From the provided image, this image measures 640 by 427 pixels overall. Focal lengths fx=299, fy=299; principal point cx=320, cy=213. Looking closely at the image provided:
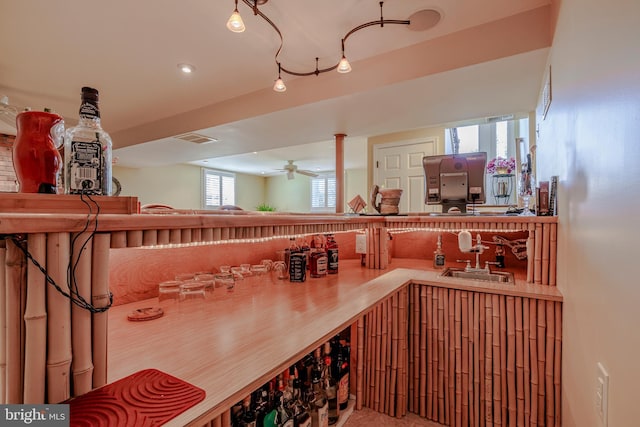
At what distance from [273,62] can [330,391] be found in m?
2.66

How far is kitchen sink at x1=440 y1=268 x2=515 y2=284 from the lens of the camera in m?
1.96

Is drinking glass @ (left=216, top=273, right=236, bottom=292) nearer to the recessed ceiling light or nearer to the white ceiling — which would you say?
the white ceiling

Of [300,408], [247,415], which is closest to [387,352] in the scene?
[300,408]

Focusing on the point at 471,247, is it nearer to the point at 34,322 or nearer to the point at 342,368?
the point at 342,368

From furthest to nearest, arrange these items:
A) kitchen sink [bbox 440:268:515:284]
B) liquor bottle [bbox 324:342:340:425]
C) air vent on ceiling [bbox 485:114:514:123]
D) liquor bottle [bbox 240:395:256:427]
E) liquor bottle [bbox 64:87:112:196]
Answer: air vent on ceiling [bbox 485:114:514:123]
kitchen sink [bbox 440:268:515:284]
liquor bottle [bbox 324:342:340:425]
liquor bottle [bbox 240:395:256:427]
liquor bottle [bbox 64:87:112:196]

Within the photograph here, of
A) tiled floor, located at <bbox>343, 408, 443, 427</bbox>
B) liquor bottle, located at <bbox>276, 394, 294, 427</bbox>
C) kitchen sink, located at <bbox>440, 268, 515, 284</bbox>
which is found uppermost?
kitchen sink, located at <bbox>440, 268, 515, 284</bbox>

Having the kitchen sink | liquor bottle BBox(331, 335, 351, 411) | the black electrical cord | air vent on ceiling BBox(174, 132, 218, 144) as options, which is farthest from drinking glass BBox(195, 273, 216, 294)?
air vent on ceiling BBox(174, 132, 218, 144)

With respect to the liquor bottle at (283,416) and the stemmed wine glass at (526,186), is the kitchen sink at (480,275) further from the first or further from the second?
the liquor bottle at (283,416)

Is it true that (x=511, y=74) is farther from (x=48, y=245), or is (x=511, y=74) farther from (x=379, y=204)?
(x=48, y=245)

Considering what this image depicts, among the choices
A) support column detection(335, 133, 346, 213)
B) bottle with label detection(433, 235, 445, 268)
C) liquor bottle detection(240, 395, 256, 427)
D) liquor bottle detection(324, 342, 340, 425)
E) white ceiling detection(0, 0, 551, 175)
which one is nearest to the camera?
liquor bottle detection(240, 395, 256, 427)

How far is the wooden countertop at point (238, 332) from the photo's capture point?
0.69 metres

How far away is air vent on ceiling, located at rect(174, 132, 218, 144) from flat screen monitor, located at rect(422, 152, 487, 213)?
Answer: 3036mm

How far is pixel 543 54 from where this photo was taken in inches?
78.7

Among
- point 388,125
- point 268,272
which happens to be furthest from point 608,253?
point 388,125
